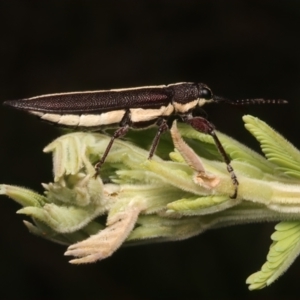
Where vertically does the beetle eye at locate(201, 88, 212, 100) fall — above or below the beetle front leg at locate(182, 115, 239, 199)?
above

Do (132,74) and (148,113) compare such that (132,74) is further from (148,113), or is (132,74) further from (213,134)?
(213,134)

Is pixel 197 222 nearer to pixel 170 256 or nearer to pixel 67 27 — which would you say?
pixel 170 256

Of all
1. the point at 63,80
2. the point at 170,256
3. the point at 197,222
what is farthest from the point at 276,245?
the point at 63,80

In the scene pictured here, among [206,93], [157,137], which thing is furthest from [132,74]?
[157,137]

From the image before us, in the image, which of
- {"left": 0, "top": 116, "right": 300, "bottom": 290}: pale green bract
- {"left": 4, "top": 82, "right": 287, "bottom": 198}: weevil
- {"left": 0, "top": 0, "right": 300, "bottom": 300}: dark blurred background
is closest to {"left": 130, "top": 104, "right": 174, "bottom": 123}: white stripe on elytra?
{"left": 4, "top": 82, "right": 287, "bottom": 198}: weevil

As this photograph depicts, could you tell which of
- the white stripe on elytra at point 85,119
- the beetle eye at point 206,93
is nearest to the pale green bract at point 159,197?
the white stripe on elytra at point 85,119

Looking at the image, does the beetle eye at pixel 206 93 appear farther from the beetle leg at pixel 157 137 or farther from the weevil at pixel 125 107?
the beetle leg at pixel 157 137

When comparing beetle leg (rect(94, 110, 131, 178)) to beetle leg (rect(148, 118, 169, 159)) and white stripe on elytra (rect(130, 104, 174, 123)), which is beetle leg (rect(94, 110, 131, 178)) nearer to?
white stripe on elytra (rect(130, 104, 174, 123))
